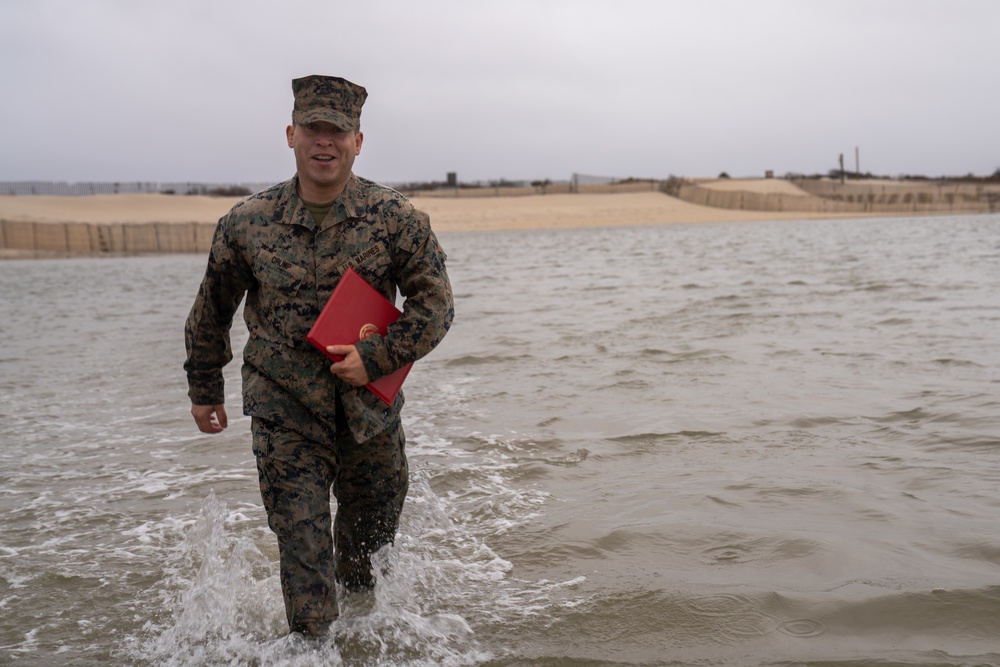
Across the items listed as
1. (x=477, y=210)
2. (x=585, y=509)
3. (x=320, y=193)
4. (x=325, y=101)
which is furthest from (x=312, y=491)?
(x=477, y=210)

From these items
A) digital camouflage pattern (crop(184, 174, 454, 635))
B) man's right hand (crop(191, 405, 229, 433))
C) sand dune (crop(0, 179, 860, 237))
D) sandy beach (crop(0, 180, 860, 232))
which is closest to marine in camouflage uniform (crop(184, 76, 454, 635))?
digital camouflage pattern (crop(184, 174, 454, 635))

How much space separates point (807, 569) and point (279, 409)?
232cm

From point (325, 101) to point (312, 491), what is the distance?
50.7 inches

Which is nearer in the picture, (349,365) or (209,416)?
(349,365)

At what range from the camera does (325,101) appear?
351cm

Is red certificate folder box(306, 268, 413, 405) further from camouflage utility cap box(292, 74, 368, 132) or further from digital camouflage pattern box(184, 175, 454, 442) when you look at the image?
camouflage utility cap box(292, 74, 368, 132)

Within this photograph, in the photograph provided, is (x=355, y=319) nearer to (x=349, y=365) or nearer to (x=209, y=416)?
(x=349, y=365)

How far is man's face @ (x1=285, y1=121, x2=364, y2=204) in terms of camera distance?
3.51m

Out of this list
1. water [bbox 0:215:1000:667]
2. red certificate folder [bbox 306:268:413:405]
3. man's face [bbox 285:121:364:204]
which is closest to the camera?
red certificate folder [bbox 306:268:413:405]

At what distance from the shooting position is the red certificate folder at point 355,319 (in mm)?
3410

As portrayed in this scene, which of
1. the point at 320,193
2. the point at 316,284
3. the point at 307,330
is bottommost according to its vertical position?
the point at 307,330

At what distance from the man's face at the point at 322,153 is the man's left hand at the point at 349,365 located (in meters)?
0.55

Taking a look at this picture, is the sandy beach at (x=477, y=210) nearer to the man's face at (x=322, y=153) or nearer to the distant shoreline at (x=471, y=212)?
the distant shoreline at (x=471, y=212)

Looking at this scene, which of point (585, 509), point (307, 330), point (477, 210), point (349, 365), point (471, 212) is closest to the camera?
point (349, 365)
